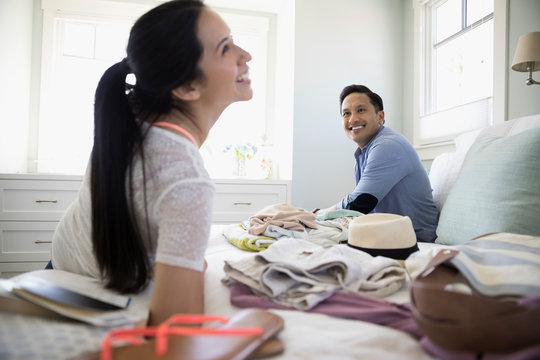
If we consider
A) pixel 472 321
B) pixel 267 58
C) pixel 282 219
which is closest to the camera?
pixel 472 321

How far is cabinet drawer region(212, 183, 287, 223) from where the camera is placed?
2.72 meters

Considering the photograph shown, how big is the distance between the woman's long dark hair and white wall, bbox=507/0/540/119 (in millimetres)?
1987

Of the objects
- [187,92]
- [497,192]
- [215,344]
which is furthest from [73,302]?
[497,192]

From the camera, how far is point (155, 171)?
640 millimetres

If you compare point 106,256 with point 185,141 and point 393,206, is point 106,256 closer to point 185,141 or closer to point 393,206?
point 185,141

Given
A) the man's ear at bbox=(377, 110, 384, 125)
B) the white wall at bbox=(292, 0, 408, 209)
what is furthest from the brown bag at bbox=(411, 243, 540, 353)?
the white wall at bbox=(292, 0, 408, 209)

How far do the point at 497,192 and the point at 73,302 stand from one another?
1.25m

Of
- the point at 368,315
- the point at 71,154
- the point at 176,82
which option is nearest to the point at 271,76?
the point at 71,154

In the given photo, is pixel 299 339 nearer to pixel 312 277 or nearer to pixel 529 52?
pixel 312 277

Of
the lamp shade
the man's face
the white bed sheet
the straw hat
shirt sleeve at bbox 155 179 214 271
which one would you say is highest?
the lamp shade

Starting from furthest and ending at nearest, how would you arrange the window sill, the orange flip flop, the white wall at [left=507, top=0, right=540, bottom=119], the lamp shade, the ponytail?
the window sill < the white wall at [left=507, top=0, right=540, bottom=119] < the lamp shade < the ponytail < the orange flip flop

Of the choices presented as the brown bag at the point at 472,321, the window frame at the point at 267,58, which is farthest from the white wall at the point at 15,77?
the brown bag at the point at 472,321

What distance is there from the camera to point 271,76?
345cm

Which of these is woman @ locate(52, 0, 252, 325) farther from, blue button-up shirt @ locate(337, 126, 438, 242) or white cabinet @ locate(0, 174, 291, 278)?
white cabinet @ locate(0, 174, 291, 278)
